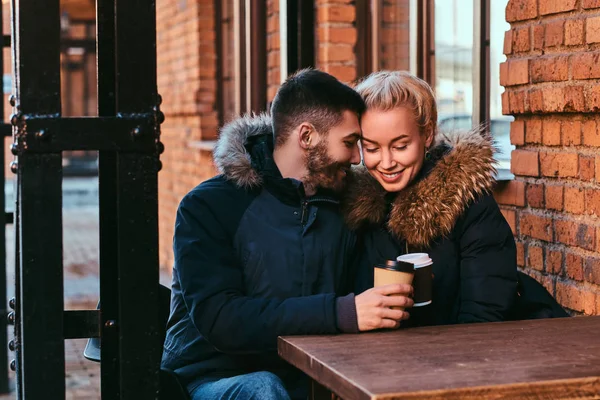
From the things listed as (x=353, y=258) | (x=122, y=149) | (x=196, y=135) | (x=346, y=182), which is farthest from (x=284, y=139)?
(x=196, y=135)

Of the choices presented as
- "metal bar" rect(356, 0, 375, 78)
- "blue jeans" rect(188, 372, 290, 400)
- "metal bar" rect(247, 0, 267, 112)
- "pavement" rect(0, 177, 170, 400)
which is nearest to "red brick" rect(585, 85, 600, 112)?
"blue jeans" rect(188, 372, 290, 400)

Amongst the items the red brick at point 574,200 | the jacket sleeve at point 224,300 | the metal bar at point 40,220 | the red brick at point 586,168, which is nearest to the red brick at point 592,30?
the red brick at point 586,168

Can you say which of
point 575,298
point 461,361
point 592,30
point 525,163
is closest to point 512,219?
point 525,163

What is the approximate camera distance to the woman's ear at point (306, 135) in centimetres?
280

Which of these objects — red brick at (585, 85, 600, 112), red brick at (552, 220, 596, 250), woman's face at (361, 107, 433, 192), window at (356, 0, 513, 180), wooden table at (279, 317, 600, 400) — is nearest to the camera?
wooden table at (279, 317, 600, 400)

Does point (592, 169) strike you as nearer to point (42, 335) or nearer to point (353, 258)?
point (353, 258)

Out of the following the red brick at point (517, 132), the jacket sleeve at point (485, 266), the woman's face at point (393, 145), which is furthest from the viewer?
the red brick at point (517, 132)

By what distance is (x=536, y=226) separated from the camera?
3.32 metres

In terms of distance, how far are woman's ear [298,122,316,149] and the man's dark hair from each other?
0.05 feet

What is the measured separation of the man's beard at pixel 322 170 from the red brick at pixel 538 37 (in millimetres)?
856

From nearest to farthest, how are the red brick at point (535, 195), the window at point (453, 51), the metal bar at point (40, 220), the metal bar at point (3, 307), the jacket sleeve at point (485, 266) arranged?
the metal bar at point (40, 220) → the jacket sleeve at point (485, 266) → the red brick at point (535, 195) → the window at point (453, 51) → the metal bar at point (3, 307)

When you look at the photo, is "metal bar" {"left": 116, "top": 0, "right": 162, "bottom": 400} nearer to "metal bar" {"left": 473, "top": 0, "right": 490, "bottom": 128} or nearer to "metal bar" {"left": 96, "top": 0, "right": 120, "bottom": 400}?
"metal bar" {"left": 96, "top": 0, "right": 120, "bottom": 400}

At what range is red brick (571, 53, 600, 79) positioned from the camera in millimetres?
2893

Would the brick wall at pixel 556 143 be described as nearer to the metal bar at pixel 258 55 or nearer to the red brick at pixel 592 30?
the red brick at pixel 592 30
